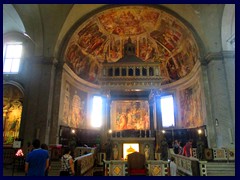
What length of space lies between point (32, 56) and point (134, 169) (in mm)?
13258

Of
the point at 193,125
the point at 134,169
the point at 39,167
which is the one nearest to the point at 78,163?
the point at 134,169

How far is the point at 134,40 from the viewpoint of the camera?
21.5 metres

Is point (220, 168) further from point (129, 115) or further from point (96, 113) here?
point (96, 113)

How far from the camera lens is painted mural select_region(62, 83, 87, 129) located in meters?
18.0

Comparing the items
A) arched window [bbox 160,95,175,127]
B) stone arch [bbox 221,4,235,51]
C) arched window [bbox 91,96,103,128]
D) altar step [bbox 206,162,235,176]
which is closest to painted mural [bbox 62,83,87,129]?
arched window [bbox 91,96,103,128]

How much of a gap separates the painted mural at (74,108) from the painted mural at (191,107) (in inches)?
409

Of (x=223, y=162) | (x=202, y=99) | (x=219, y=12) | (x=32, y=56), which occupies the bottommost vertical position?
(x=223, y=162)

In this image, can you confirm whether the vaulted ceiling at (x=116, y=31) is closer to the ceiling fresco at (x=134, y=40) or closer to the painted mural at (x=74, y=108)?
the ceiling fresco at (x=134, y=40)

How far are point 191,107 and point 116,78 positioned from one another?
28.8 ft

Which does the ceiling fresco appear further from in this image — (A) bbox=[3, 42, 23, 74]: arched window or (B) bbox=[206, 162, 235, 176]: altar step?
(B) bbox=[206, 162, 235, 176]: altar step

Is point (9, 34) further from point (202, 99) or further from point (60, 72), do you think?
point (202, 99)

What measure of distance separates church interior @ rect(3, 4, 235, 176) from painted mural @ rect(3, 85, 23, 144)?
0.27 ft

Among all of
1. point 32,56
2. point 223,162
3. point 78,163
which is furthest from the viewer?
point 32,56

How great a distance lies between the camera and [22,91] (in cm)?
1622
